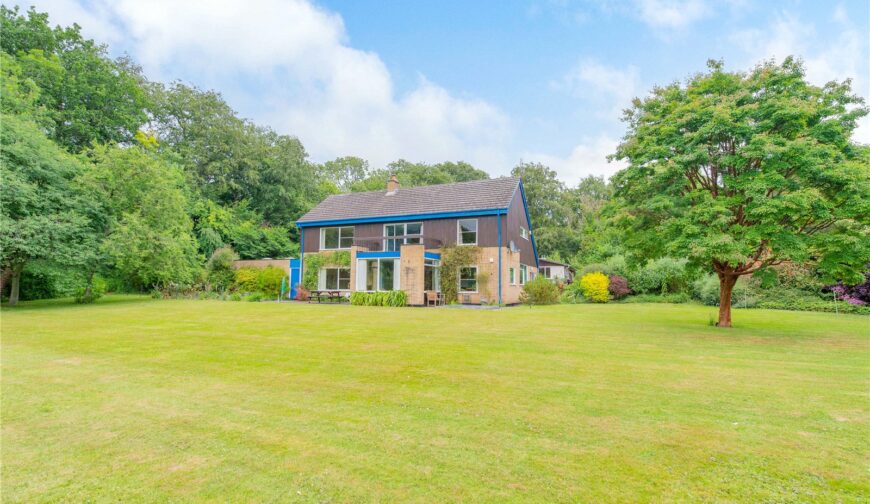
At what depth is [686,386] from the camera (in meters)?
5.68

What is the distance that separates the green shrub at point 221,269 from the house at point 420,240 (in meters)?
4.60

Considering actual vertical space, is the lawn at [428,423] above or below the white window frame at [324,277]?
below

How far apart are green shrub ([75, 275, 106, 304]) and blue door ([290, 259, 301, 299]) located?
10.2 meters

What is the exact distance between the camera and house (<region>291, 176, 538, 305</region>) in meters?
22.7

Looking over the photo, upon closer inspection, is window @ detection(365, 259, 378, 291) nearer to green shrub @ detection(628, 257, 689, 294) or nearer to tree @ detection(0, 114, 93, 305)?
tree @ detection(0, 114, 93, 305)

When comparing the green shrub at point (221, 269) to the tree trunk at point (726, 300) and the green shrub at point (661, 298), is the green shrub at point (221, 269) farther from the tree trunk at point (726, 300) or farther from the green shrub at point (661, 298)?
the tree trunk at point (726, 300)

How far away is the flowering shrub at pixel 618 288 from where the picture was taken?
27844 millimetres

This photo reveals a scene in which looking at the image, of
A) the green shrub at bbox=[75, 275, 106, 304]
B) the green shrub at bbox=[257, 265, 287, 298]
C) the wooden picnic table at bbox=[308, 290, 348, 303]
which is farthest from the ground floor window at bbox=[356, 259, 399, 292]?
the green shrub at bbox=[75, 275, 106, 304]

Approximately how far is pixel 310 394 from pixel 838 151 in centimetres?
1389

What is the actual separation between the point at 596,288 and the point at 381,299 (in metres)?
14.4

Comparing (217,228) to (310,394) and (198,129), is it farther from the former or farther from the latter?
(310,394)

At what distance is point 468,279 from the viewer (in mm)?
23453

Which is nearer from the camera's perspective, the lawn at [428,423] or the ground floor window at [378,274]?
the lawn at [428,423]

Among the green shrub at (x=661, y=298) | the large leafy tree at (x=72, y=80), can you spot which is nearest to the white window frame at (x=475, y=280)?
the green shrub at (x=661, y=298)
